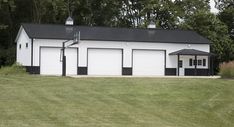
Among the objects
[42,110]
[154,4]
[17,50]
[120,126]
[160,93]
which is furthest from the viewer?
[154,4]

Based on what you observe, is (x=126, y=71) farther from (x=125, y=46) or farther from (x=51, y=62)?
(x=51, y=62)

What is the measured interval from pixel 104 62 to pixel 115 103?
2193 cm

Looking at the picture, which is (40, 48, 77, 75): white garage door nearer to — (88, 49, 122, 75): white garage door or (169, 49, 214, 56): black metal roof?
(88, 49, 122, 75): white garage door

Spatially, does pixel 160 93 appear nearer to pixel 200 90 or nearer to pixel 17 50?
pixel 200 90

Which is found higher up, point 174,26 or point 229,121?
point 174,26

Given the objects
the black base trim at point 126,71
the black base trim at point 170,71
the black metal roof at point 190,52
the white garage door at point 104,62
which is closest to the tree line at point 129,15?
the black metal roof at point 190,52

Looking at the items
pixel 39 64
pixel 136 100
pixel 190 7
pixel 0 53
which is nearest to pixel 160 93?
pixel 136 100

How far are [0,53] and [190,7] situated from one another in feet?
68.5

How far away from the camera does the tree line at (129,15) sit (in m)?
53.0

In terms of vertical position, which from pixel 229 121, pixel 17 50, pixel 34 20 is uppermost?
pixel 34 20

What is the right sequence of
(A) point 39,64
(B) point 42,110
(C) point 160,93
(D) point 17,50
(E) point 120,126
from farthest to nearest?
(D) point 17,50 < (A) point 39,64 < (C) point 160,93 < (B) point 42,110 < (E) point 120,126

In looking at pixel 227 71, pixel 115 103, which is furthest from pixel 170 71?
pixel 115 103

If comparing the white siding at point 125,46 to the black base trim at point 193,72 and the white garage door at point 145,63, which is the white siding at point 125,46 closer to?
the white garage door at point 145,63

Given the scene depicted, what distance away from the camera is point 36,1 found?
57219mm
